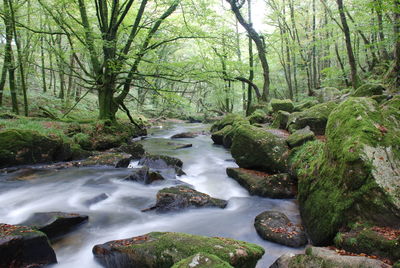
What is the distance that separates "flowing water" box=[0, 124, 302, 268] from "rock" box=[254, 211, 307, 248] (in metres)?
0.11

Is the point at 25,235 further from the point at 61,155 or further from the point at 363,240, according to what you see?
the point at 61,155

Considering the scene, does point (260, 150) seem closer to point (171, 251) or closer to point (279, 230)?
point (279, 230)

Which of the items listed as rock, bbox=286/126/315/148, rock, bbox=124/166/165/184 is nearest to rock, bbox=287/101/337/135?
rock, bbox=286/126/315/148

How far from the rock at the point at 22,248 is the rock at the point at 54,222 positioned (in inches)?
30.3

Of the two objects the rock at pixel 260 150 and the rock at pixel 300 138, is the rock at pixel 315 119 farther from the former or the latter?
the rock at pixel 260 150

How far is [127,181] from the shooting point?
301 inches

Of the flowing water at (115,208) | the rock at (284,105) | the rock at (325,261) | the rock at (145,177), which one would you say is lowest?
the flowing water at (115,208)

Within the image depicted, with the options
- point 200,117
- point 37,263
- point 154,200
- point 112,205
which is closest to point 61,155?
point 112,205

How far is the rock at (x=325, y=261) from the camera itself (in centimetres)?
276

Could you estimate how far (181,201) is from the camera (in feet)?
19.5

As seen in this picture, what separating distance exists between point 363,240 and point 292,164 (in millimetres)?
3565

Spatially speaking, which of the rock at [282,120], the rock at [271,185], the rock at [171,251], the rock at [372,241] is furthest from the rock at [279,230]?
the rock at [282,120]

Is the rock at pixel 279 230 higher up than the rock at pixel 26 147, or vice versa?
the rock at pixel 26 147

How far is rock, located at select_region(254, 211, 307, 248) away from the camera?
4.30 meters
